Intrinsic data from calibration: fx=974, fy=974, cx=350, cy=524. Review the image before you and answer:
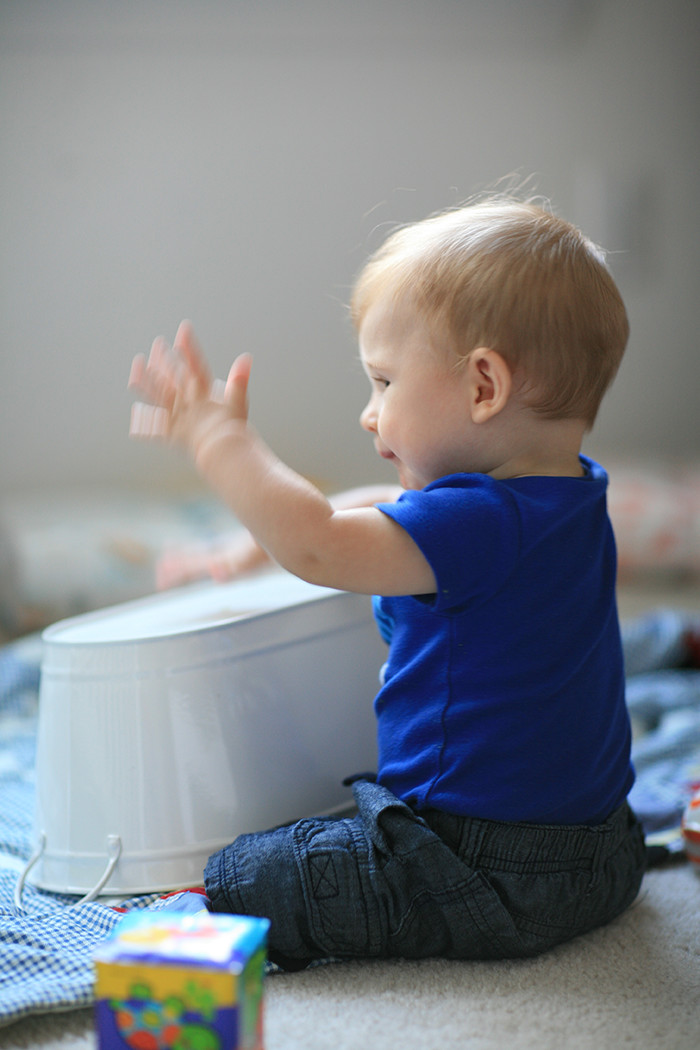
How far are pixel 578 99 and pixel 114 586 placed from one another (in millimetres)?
1440

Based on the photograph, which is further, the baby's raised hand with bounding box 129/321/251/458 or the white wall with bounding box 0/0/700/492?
the white wall with bounding box 0/0/700/492

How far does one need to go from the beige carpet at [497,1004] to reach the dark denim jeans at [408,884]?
0.05 feet

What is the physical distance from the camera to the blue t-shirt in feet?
2.15

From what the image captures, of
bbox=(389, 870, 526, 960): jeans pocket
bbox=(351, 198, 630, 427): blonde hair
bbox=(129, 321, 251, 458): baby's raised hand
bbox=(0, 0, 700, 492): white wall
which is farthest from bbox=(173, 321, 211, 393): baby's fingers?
bbox=(0, 0, 700, 492): white wall

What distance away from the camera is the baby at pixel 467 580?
647 millimetres

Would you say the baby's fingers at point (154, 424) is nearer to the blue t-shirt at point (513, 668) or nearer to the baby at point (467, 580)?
the baby at point (467, 580)

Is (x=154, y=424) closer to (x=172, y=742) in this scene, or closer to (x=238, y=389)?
(x=238, y=389)

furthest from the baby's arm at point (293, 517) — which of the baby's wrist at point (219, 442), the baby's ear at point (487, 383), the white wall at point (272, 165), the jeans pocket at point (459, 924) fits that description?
the white wall at point (272, 165)

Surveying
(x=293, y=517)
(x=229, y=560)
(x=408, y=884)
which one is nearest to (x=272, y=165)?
(x=229, y=560)

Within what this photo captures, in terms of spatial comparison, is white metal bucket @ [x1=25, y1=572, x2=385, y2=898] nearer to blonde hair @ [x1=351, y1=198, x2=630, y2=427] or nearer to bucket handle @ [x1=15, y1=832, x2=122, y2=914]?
bucket handle @ [x1=15, y1=832, x2=122, y2=914]

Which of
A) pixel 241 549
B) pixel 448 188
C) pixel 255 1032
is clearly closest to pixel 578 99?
pixel 448 188

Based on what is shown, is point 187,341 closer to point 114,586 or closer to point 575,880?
point 575,880

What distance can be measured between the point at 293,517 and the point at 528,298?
22 cm

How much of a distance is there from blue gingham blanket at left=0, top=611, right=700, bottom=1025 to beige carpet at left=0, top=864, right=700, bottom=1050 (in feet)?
0.08
